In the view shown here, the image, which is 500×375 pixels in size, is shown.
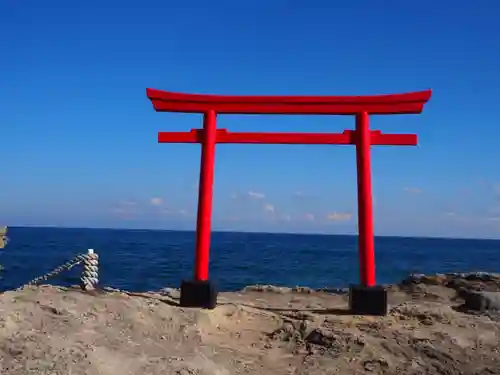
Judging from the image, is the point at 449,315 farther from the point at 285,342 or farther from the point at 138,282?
the point at 138,282

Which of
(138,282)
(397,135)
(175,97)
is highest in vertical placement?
(175,97)

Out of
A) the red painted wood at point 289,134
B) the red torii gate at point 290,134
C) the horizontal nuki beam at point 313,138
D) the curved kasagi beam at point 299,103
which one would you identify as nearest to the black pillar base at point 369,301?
the red torii gate at point 290,134

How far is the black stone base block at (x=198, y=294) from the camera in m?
7.34

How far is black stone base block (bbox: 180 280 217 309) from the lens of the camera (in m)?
7.34

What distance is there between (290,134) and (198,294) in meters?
2.92

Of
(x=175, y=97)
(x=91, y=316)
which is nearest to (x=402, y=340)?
(x=91, y=316)

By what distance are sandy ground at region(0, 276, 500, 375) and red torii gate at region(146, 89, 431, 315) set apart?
3.10 feet

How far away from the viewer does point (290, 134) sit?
311 inches

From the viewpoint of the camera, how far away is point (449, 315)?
23.7 feet

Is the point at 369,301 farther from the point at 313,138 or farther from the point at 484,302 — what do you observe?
the point at 313,138

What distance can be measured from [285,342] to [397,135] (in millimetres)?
3757

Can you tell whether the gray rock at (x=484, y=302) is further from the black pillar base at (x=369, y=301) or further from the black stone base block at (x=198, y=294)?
the black stone base block at (x=198, y=294)

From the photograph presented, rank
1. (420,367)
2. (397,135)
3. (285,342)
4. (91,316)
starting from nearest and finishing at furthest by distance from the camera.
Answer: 1. (420,367)
2. (91,316)
3. (285,342)
4. (397,135)

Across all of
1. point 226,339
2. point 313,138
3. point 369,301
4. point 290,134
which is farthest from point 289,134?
point 226,339
